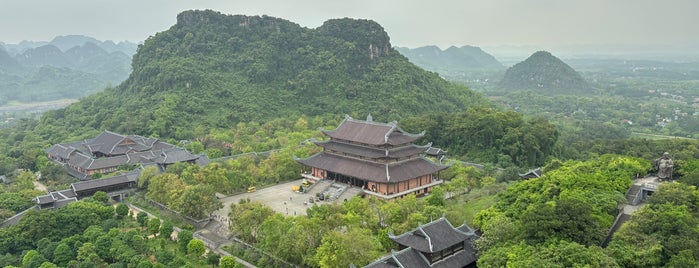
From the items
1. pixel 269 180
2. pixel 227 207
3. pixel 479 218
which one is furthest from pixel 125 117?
pixel 479 218

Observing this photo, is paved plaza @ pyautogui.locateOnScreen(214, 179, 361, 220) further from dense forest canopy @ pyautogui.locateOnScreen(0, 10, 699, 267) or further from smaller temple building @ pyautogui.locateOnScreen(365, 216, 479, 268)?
smaller temple building @ pyautogui.locateOnScreen(365, 216, 479, 268)

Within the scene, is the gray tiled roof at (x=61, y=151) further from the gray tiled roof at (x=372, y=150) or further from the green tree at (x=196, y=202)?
the gray tiled roof at (x=372, y=150)

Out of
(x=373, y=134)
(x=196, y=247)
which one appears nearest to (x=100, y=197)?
(x=196, y=247)

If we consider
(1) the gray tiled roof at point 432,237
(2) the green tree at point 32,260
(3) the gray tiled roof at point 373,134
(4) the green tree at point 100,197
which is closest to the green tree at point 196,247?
(2) the green tree at point 32,260

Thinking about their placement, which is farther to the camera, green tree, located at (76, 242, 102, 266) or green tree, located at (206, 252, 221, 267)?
green tree, located at (206, 252, 221, 267)

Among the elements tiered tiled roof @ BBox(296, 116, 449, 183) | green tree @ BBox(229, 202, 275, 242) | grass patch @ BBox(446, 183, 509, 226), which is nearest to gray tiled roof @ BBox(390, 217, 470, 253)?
grass patch @ BBox(446, 183, 509, 226)

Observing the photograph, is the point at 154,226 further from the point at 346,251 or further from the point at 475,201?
the point at 475,201
